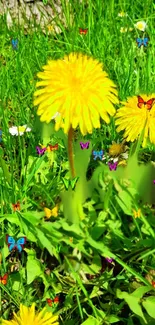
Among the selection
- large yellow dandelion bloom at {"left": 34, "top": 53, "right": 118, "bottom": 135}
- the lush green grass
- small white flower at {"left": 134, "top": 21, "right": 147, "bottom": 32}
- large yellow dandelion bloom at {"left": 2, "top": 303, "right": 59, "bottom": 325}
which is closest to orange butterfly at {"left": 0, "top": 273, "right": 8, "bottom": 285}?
the lush green grass

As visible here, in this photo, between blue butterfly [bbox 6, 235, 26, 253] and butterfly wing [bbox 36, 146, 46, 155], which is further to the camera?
butterfly wing [bbox 36, 146, 46, 155]

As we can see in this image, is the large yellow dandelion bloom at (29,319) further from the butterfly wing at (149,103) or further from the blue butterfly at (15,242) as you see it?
the butterfly wing at (149,103)

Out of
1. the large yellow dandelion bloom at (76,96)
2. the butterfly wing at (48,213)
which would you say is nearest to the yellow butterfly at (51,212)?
the butterfly wing at (48,213)

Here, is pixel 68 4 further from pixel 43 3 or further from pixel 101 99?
pixel 101 99

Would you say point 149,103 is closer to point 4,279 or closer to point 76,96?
point 76,96

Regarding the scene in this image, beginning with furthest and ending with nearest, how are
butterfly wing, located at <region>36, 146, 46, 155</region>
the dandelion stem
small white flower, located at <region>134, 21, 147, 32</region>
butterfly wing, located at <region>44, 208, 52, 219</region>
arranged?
small white flower, located at <region>134, 21, 147, 32</region> → butterfly wing, located at <region>36, 146, 46, 155</region> → butterfly wing, located at <region>44, 208, 52, 219</region> → the dandelion stem

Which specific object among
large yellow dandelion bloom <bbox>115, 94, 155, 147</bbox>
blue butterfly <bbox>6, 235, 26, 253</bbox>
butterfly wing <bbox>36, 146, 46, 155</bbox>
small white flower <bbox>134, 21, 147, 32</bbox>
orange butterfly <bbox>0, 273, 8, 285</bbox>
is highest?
small white flower <bbox>134, 21, 147, 32</bbox>

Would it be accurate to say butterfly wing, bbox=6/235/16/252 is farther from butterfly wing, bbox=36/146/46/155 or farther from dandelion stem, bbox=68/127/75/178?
butterfly wing, bbox=36/146/46/155

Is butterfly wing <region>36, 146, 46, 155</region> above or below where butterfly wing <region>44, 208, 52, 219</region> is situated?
above

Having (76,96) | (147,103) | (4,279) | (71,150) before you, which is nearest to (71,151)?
(71,150)
